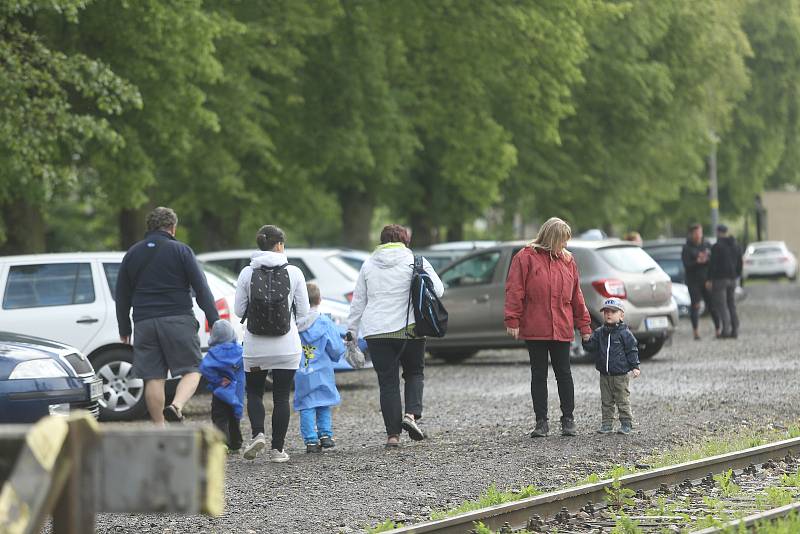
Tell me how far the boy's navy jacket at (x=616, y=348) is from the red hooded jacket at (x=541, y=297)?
184 mm

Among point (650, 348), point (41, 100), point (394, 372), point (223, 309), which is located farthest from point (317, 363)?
point (41, 100)

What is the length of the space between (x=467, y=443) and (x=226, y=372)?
1.90 m

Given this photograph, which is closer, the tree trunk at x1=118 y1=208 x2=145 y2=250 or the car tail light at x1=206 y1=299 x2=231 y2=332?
the car tail light at x1=206 y1=299 x2=231 y2=332

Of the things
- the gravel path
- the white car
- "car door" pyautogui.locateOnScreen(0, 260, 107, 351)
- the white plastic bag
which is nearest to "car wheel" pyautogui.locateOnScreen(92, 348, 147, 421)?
"car door" pyautogui.locateOnScreen(0, 260, 107, 351)

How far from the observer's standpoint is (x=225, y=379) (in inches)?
476

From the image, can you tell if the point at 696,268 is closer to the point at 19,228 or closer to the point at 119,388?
the point at 19,228

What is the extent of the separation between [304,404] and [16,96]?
31.4 ft

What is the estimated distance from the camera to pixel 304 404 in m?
11.9

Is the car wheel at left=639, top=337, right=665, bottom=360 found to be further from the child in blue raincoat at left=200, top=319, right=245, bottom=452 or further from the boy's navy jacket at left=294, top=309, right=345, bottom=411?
the child in blue raincoat at left=200, top=319, right=245, bottom=452

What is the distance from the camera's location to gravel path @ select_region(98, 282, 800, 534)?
29.3 feet

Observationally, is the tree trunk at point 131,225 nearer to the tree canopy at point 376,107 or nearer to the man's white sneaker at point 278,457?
the tree canopy at point 376,107

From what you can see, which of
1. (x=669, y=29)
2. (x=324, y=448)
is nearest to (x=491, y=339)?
(x=324, y=448)

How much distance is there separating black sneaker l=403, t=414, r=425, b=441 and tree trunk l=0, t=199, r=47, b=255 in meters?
14.1

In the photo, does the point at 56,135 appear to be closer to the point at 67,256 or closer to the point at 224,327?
the point at 67,256
